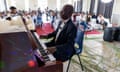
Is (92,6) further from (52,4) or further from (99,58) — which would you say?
(99,58)

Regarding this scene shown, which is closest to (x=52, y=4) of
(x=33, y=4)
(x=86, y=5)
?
(x=33, y=4)

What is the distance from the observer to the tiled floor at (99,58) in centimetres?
246

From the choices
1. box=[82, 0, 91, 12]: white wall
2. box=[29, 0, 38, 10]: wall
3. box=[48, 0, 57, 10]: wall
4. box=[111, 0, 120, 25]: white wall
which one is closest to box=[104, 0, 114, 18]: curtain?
box=[111, 0, 120, 25]: white wall

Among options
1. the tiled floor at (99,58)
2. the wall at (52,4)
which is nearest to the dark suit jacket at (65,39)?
the tiled floor at (99,58)

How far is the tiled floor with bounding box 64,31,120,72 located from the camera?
246 cm

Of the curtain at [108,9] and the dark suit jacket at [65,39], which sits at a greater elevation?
the curtain at [108,9]

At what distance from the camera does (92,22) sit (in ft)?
20.4

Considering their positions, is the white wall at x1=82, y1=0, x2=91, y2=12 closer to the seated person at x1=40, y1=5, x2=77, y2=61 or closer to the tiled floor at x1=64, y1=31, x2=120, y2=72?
the tiled floor at x1=64, y1=31, x2=120, y2=72

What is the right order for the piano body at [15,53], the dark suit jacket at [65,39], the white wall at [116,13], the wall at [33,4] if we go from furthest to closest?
the wall at [33,4], the white wall at [116,13], the dark suit jacket at [65,39], the piano body at [15,53]

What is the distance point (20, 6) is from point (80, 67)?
9.16m

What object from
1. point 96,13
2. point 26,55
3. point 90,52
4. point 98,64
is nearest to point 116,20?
point 96,13

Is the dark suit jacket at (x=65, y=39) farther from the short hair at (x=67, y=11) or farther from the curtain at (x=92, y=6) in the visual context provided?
the curtain at (x=92, y=6)

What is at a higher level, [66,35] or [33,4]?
[33,4]

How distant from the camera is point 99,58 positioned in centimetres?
294
